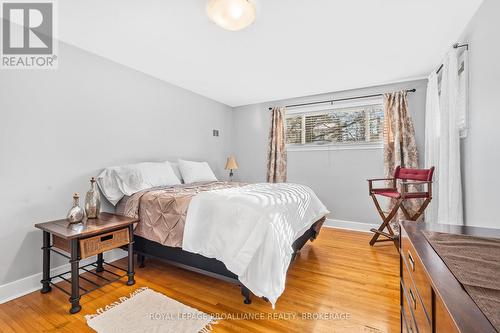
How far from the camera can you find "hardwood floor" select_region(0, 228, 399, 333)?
1.56 m

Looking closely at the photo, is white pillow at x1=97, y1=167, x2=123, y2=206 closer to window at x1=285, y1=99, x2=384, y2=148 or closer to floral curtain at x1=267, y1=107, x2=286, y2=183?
floral curtain at x1=267, y1=107, x2=286, y2=183

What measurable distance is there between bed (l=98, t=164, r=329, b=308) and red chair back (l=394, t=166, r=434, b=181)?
1.38m

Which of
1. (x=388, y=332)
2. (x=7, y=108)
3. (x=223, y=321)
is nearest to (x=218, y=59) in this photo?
(x=7, y=108)

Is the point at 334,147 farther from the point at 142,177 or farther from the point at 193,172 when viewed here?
the point at 142,177

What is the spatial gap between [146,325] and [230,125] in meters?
3.93

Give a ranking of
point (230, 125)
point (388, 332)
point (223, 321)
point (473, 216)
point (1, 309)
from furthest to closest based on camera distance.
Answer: point (230, 125)
point (473, 216)
point (1, 309)
point (223, 321)
point (388, 332)

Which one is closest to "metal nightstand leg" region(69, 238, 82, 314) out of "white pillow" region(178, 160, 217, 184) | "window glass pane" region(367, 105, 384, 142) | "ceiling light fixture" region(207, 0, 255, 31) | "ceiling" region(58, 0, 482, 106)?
"white pillow" region(178, 160, 217, 184)

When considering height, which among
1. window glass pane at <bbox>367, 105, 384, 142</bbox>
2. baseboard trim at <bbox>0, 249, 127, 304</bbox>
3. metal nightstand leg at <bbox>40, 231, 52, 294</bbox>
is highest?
window glass pane at <bbox>367, 105, 384, 142</bbox>

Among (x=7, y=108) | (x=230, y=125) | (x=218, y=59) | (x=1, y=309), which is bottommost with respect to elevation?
(x=1, y=309)

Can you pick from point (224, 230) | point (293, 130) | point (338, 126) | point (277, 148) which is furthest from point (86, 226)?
point (338, 126)

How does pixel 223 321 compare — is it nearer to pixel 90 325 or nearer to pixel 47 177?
pixel 90 325

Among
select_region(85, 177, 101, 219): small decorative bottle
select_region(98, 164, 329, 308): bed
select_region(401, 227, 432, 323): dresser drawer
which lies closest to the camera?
select_region(401, 227, 432, 323): dresser drawer

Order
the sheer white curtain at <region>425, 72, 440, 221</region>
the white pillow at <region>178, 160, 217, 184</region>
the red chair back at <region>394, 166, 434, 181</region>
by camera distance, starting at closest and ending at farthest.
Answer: the red chair back at <region>394, 166, 434, 181</region> < the sheer white curtain at <region>425, 72, 440, 221</region> < the white pillow at <region>178, 160, 217, 184</region>

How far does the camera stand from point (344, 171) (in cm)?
386
